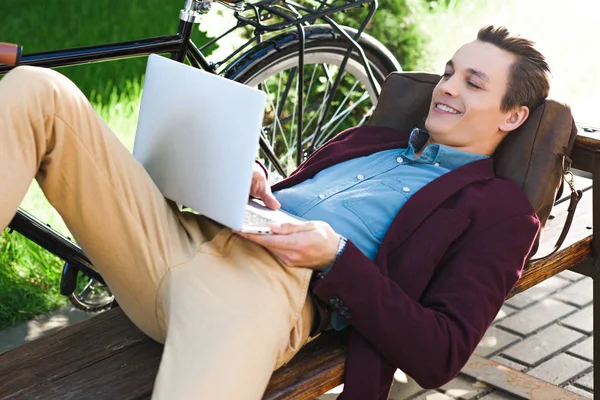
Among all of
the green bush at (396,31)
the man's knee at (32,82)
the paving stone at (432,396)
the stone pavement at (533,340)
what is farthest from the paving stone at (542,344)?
the green bush at (396,31)

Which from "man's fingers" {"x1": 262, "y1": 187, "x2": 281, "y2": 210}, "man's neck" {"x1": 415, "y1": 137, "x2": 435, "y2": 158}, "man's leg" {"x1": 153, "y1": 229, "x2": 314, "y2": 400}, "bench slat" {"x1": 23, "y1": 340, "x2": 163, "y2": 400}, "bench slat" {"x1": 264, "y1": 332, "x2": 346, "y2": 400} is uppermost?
"man's neck" {"x1": 415, "y1": 137, "x2": 435, "y2": 158}

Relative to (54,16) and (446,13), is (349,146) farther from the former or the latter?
(446,13)

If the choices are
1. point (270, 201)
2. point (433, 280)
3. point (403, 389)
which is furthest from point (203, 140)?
point (403, 389)

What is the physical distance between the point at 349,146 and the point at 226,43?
308cm

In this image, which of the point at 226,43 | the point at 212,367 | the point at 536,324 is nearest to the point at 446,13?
the point at 226,43

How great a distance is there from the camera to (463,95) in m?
2.71

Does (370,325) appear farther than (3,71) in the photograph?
No

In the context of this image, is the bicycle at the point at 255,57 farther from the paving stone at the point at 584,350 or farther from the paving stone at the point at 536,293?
the paving stone at the point at 584,350

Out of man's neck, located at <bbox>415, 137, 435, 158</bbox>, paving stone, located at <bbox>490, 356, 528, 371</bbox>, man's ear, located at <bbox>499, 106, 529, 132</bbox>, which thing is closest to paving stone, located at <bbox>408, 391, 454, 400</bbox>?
paving stone, located at <bbox>490, 356, 528, 371</bbox>

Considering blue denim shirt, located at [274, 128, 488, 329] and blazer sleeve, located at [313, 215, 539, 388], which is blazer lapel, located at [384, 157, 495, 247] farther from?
blazer sleeve, located at [313, 215, 539, 388]

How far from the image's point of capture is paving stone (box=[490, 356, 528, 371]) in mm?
3533

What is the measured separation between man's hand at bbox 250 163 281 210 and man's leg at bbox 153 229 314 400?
21 cm

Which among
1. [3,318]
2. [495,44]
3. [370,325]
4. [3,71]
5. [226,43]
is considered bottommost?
[3,318]

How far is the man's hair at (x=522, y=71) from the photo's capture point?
2.71m
